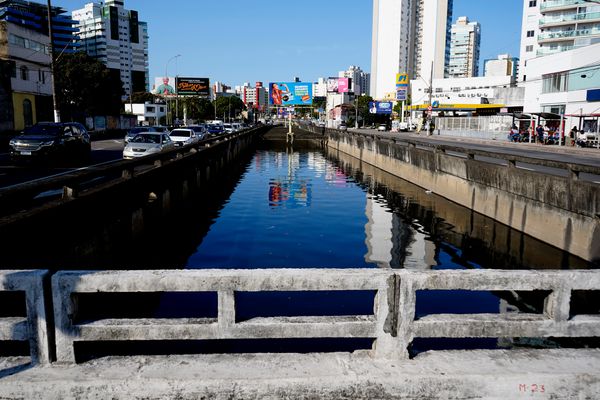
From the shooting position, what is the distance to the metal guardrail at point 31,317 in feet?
12.6

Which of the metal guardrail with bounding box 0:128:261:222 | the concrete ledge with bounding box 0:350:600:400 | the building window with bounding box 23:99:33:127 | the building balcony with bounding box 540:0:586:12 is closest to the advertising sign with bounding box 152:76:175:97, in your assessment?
the building window with bounding box 23:99:33:127

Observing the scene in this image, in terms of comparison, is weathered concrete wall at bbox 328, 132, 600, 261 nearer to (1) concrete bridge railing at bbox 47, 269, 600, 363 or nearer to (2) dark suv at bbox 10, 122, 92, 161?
(1) concrete bridge railing at bbox 47, 269, 600, 363

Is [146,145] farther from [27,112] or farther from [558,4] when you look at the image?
[558,4]

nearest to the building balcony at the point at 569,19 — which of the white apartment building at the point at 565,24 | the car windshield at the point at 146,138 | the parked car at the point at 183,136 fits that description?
the white apartment building at the point at 565,24

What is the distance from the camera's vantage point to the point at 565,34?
78000 millimetres

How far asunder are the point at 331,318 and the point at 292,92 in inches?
3054

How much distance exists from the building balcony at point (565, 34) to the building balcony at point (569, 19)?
4.44ft

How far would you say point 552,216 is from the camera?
42.4 ft

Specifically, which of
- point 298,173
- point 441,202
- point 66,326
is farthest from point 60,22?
point 66,326

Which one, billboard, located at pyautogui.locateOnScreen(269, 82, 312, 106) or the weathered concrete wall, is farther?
billboard, located at pyautogui.locateOnScreen(269, 82, 312, 106)

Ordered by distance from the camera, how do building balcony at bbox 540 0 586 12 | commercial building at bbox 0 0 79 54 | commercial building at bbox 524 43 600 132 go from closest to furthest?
commercial building at bbox 524 43 600 132 → building balcony at bbox 540 0 586 12 → commercial building at bbox 0 0 79 54

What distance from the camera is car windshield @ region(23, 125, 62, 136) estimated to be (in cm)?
2292

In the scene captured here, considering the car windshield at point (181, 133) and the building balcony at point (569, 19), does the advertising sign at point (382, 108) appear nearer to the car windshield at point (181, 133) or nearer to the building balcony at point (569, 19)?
the building balcony at point (569, 19)

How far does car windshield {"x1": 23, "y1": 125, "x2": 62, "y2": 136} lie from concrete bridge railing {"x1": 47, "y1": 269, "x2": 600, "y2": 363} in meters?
21.2
